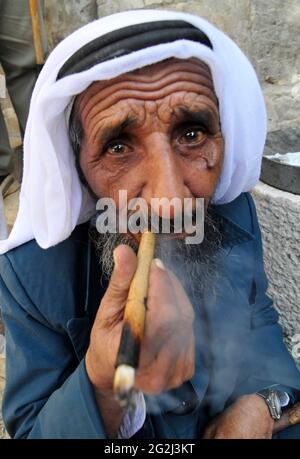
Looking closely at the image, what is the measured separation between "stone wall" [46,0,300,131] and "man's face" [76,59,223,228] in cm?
273

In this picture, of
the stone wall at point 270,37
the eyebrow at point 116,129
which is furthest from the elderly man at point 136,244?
the stone wall at point 270,37

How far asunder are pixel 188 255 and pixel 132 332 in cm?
75

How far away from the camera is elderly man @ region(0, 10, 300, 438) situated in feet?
4.59

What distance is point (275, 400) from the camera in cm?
194

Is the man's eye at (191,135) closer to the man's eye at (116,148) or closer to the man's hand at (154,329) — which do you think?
the man's eye at (116,148)

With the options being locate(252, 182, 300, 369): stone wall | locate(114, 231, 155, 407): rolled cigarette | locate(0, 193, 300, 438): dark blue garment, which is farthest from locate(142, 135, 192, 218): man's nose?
locate(252, 182, 300, 369): stone wall

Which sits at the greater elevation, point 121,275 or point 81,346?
point 121,275

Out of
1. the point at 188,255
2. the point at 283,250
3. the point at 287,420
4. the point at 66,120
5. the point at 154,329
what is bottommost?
the point at 287,420

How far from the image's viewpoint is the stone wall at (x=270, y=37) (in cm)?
402

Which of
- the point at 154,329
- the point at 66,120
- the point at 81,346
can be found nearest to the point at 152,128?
the point at 66,120

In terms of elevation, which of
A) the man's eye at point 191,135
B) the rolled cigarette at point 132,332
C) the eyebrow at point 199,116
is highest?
the eyebrow at point 199,116

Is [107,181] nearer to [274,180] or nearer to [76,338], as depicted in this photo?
[76,338]

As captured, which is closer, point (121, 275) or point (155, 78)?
point (121, 275)

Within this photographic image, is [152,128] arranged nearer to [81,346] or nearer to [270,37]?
[81,346]
